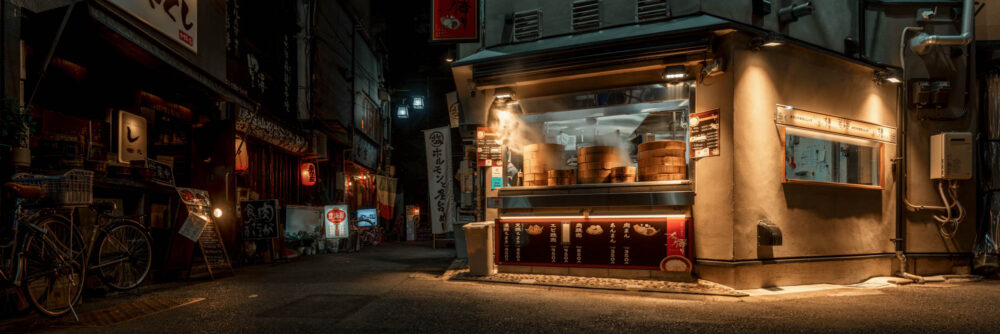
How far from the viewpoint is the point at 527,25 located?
1046cm

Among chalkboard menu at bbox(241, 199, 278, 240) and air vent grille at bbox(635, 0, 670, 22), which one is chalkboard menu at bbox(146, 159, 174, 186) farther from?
air vent grille at bbox(635, 0, 670, 22)

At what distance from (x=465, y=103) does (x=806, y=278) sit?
739 cm

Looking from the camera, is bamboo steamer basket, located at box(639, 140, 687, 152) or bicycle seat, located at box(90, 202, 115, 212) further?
bamboo steamer basket, located at box(639, 140, 687, 152)

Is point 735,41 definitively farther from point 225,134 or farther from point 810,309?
point 225,134

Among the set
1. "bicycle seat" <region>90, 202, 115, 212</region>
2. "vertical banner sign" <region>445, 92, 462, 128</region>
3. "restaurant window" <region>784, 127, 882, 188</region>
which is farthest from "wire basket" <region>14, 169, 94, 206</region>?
"restaurant window" <region>784, 127, 882, 188</region>

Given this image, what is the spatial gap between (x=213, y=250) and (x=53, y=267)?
13.5 feet

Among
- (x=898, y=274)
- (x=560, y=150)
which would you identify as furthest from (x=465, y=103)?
(x=898, y=274)

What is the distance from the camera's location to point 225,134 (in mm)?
12109

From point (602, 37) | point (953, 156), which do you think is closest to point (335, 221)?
point (602, 37)

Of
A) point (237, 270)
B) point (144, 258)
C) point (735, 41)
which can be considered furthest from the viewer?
point (237, 270)

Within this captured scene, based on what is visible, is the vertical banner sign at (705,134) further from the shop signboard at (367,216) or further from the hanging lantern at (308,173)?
the shop signboard at (367,216)

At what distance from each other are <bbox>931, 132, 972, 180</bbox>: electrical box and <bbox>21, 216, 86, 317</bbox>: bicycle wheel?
542 inches

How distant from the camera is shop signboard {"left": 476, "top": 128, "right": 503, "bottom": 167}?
10.5 metres

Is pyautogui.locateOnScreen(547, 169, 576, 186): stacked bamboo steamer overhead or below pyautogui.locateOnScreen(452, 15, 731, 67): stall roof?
below
